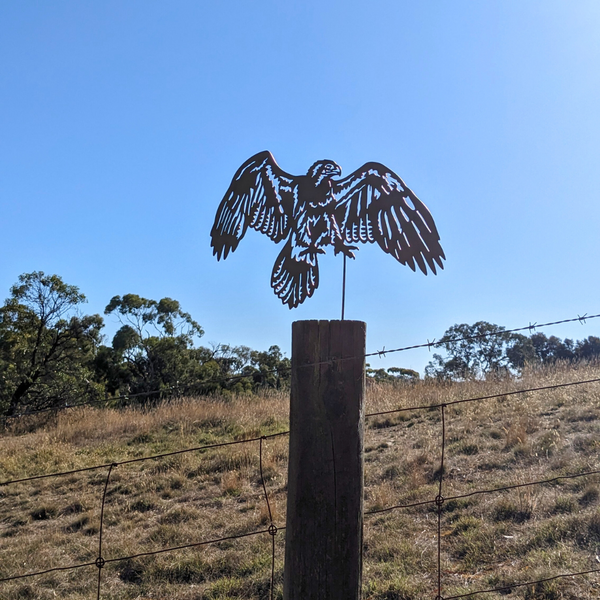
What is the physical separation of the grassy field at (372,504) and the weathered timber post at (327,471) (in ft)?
6.15

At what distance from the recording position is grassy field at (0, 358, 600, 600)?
12.8 ft

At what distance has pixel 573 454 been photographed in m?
5.41

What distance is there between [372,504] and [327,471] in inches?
133

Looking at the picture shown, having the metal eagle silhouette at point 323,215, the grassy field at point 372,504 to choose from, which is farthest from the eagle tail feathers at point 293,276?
the grassy field at point 372,504

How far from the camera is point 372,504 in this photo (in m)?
5.10

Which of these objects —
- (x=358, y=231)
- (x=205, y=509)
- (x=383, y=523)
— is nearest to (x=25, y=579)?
(x=205, y=509)

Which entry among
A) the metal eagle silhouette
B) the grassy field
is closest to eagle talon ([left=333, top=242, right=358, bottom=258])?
the metal eagle silhouette

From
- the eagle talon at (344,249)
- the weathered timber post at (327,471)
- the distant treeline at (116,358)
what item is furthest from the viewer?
the distant treeline at (116,358)

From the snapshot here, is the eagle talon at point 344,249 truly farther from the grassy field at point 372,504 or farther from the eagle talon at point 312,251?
the grassy field at point 372,504

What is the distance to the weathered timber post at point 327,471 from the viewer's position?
201 centimetres

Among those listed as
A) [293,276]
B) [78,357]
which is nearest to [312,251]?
[293,276]

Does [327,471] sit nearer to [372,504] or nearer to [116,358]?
[372,504]

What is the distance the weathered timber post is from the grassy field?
1874mm

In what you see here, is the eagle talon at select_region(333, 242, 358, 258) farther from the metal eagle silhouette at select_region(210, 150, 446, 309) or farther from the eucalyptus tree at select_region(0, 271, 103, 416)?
the eucalyptus tree at select_region(0, 271, 103, 416)
